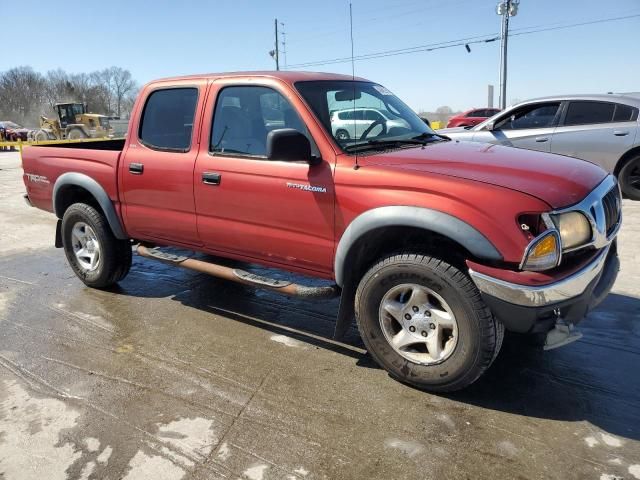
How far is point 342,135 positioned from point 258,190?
691 millimetres

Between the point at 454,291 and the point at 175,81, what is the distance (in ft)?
9.64

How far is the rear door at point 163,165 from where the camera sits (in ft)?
13.3

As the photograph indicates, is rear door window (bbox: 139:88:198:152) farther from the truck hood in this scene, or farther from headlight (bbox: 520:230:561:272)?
headlight (bbox: 520:230:561:272)

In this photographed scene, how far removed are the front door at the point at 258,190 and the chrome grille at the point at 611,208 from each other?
65.3 inches

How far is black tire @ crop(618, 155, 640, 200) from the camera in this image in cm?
821

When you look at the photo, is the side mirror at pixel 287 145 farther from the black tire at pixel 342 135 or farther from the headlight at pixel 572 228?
the headlight at pixel 572 228

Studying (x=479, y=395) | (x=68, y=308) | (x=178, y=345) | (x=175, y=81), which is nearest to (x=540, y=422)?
(x=479, y=395)

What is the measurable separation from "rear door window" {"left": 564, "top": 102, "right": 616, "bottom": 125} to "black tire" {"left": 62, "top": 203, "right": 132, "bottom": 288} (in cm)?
697

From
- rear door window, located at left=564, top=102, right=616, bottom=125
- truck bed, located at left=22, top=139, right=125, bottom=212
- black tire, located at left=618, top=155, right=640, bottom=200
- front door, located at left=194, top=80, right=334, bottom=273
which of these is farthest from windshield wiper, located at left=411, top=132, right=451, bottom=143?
black tire, located at left=618, top=155, right=640, bottom=200

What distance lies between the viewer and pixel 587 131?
8141 millimetres

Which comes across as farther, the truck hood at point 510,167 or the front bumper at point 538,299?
the truck hood at point 510,167

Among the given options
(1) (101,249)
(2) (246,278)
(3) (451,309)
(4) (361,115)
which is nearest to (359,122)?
(4) (361,115)

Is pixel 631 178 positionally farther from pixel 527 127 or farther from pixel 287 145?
pixel 287 145

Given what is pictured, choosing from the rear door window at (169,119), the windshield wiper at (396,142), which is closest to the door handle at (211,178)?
the rear door window at (169,119)
